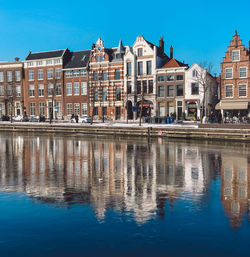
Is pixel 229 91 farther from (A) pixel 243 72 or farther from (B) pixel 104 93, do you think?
(B) pixel 104 93

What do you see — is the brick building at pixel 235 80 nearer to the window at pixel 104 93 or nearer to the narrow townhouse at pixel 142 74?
the narrow townhouse at pixel 142 74

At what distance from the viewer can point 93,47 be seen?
6638 cm

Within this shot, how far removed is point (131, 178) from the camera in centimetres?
1731

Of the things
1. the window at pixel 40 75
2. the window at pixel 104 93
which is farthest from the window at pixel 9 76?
the window at pixel 104 93

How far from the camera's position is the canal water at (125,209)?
8656mm

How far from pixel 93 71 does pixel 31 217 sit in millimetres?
56606

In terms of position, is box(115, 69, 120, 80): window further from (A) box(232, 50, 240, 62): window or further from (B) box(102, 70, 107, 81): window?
(A) box(232, 50, 240, 62): window

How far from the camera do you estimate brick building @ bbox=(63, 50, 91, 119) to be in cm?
6669

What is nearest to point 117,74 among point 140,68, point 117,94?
point 117,94

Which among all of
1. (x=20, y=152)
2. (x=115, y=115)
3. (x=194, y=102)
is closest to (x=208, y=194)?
(x=20, y=152)

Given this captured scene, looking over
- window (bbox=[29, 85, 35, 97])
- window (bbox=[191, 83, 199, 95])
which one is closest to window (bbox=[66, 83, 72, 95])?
window (bbox=[29, 85, 35, 97])

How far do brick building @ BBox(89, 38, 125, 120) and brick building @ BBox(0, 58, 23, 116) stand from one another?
61.2ft

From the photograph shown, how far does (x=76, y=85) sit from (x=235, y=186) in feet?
183

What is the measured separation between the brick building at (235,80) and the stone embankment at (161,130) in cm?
1195
